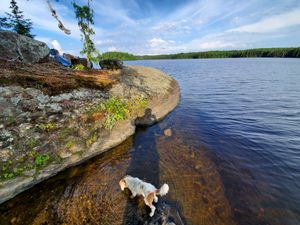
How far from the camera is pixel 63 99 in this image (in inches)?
265

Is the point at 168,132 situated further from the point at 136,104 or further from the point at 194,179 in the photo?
the point at 194,179

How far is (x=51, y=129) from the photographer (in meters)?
5.55

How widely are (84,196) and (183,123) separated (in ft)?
20.0

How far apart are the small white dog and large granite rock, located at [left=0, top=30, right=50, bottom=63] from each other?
29.8 feet

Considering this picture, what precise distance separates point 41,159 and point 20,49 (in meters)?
7.46

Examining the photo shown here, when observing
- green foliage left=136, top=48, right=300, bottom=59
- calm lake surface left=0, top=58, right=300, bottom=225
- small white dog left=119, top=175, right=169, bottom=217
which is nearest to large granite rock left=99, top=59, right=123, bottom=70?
calm lake surface left=0, top=58, right=300, bottom=225

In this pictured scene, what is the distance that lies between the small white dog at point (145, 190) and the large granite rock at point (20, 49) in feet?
29.8

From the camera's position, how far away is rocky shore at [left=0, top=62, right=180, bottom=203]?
4.47m

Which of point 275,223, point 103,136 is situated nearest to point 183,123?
point 103,136

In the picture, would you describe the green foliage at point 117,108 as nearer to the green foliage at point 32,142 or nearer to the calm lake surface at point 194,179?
the calm lake surface at point 194,179

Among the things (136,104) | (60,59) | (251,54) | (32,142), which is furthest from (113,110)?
(251,54)

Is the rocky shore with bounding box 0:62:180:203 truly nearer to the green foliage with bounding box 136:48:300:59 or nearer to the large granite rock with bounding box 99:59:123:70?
the large granite rock with bounding box 99:59:123:70

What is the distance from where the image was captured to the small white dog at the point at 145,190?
3274 millimetres

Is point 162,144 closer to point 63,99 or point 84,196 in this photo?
point 84,196
